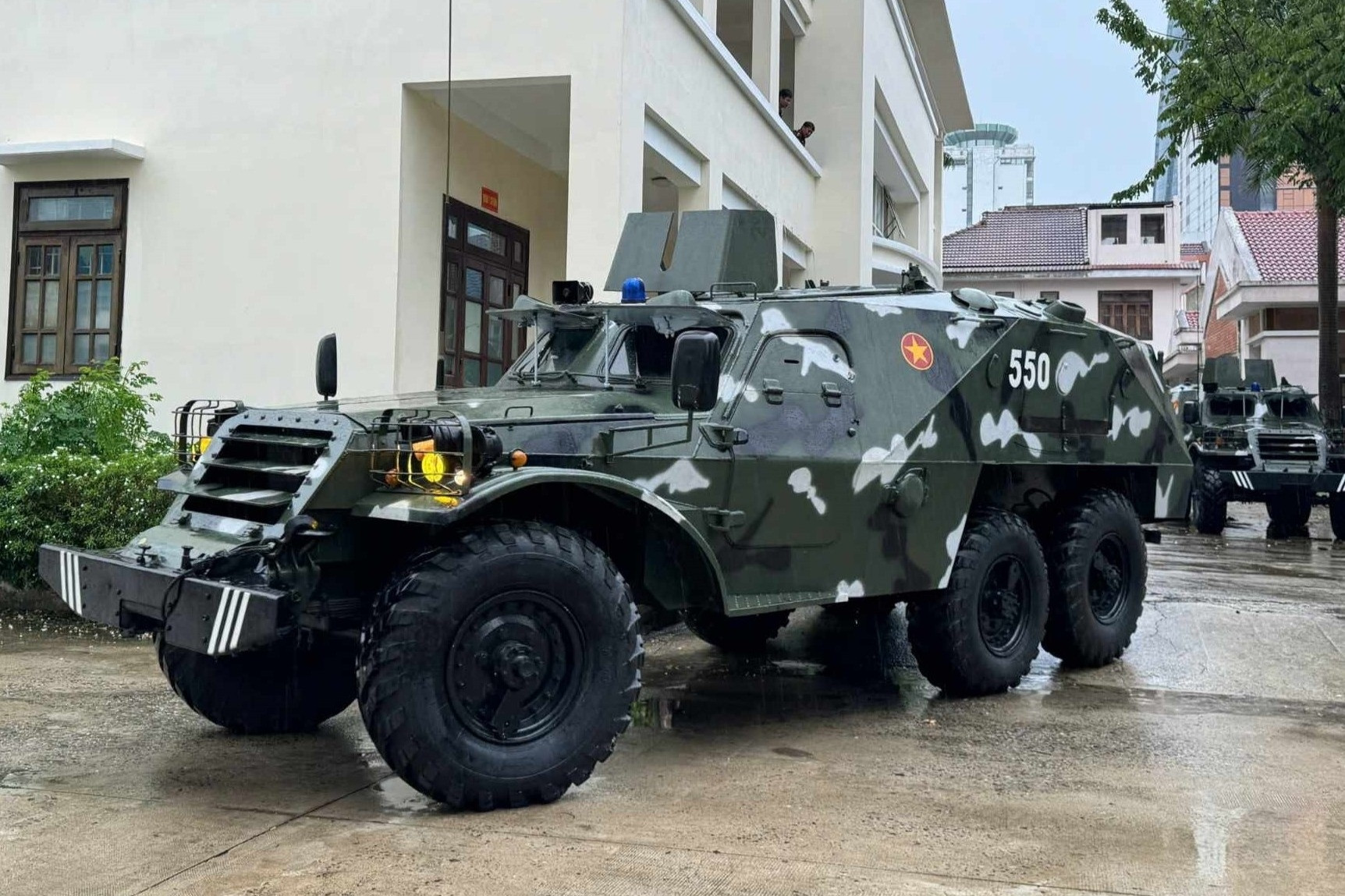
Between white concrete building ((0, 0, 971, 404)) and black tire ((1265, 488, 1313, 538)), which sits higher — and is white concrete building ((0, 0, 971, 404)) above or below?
above

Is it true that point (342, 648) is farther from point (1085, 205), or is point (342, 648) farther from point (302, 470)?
point (1085, 205)

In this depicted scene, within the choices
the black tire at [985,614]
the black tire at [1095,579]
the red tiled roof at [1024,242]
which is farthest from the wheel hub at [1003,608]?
the red tiled roof at [1024,242]

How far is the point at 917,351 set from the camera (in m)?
6.32

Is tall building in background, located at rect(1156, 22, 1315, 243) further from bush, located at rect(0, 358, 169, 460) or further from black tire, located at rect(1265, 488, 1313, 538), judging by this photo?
bush, located at rect(0, 358, 169, 460)

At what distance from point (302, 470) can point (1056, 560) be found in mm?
4036

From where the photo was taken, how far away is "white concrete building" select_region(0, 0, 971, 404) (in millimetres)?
9781

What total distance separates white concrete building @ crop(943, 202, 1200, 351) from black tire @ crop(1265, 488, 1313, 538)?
25884 mm

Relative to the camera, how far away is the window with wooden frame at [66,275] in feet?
34.4

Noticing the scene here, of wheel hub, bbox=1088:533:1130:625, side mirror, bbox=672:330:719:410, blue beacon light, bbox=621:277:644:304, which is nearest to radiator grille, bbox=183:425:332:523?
side mirror, bbox=672:330:719:410

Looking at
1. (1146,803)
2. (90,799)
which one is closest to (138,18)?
(90,799)

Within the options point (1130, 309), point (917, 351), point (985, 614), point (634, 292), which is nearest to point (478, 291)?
point (634, 292)

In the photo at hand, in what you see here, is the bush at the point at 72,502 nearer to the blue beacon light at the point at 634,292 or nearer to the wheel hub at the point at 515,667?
the blue beacon light at the point at 634,292

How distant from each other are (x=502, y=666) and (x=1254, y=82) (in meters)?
14.2

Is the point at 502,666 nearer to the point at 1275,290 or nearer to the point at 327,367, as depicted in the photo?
the point at 327,367
